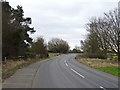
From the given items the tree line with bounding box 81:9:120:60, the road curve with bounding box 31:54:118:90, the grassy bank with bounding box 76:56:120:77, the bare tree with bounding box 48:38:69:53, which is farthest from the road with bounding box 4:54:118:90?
the bare tree with bounding box 48:38:69:53

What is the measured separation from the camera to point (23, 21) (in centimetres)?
5903

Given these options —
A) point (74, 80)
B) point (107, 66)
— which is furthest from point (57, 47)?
point (74, 80)

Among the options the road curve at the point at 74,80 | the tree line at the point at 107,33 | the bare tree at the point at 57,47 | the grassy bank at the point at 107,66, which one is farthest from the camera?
the bare tree at the point at 57,47

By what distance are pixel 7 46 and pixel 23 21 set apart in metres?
22.6

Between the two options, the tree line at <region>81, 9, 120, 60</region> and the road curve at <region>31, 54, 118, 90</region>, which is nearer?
the road curve at <region>31, 54, 118, 90</region>

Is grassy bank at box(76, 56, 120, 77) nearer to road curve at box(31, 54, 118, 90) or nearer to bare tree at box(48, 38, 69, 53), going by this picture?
road curve at box(31, 54, 118, 90)

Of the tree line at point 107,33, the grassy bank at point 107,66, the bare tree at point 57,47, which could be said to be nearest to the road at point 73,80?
the grassy bank at point 107,66

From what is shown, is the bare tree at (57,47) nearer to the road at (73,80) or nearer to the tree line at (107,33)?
the tree line at (107,33)

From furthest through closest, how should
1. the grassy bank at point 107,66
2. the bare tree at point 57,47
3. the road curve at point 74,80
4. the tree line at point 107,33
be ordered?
the bare tree at point 57,47, the tree line at point 107,33, the grassy bank at point 107,66, the road curve at point 74,80

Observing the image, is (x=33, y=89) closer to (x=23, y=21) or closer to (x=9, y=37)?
(x=9, y=37)

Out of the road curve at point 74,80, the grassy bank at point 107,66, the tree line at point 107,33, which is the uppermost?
the tree line at point 107,33

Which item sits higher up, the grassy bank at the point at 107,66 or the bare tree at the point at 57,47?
the bare tree at the point at 57,47

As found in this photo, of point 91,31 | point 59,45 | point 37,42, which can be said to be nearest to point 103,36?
point 91,31

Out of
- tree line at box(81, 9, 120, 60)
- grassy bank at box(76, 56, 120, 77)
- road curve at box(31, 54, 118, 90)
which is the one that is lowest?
road curve at box(31, 54, 118, 90)
